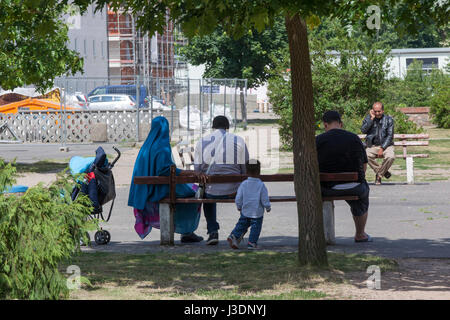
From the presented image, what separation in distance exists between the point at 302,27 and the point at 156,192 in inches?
124

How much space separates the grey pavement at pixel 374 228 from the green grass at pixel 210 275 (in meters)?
0.73

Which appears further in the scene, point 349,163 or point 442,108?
point 442,108

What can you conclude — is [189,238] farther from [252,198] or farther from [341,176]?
[341,176]

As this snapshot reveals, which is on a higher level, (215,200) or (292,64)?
(292,64)

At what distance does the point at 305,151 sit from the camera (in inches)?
308

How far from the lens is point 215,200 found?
999cm

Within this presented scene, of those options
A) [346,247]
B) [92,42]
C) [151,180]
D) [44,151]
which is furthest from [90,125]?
[92,42]

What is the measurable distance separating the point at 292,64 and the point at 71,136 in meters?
24.9

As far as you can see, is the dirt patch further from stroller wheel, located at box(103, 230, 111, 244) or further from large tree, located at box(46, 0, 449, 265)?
stroller wheel, located at box(103, 230, 111, 244)

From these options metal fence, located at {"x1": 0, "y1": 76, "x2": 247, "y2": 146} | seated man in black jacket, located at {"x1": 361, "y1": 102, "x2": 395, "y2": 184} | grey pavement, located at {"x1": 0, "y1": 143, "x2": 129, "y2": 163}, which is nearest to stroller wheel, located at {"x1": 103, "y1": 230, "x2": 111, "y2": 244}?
seated man in black jacket, located at {"x1": 361, "y1": 102, "x2": 395, "y2": 184}

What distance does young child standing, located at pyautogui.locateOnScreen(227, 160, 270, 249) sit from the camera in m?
9.53

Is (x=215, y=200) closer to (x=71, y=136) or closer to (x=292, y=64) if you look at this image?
(x=292, y=64)
